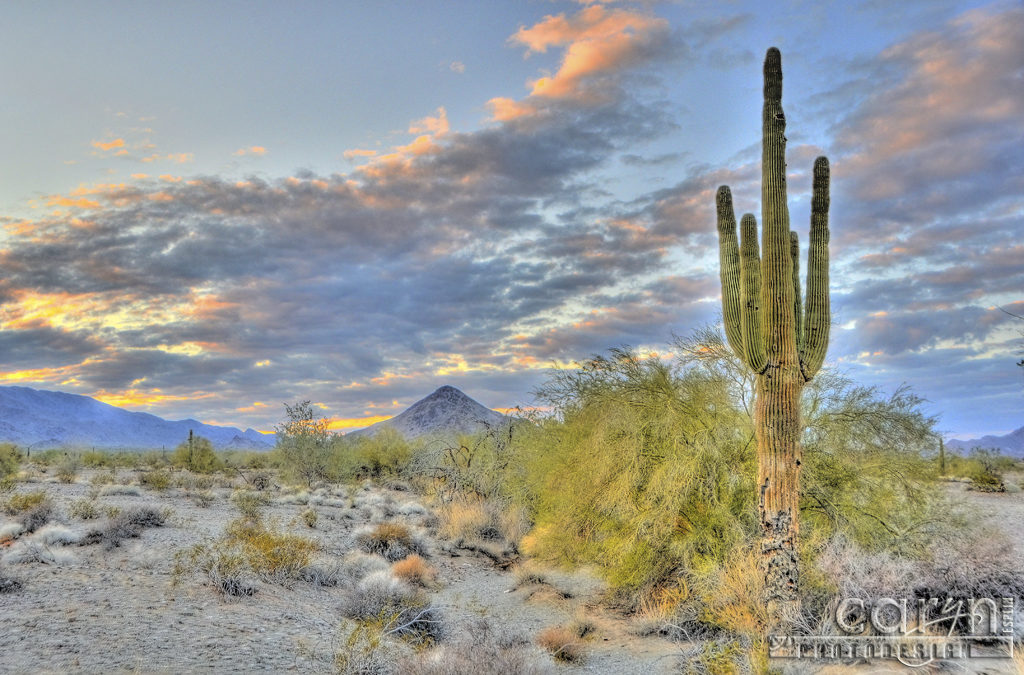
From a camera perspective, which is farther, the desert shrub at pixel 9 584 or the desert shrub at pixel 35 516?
the desert shrub at pixel 35 516

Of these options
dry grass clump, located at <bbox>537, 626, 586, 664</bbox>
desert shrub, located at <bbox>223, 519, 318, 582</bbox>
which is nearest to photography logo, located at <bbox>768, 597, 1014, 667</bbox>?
dry grass clump, located at <bbox>537, 626, 586, 664</bbox>

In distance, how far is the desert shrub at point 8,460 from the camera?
2803cm

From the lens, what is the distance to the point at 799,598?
9320mm

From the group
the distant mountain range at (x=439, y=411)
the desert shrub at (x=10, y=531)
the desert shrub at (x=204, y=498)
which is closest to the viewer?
the desert shrub at (x=10, y=531)

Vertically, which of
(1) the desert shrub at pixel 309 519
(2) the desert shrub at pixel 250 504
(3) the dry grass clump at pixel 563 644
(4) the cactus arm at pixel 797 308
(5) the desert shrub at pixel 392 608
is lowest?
(3) the dry grass clump at pixel 563 644

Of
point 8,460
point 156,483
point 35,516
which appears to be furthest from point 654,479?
point 8,460

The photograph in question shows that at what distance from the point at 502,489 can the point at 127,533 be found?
10286 millimetres

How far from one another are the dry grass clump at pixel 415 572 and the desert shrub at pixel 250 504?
6254 millimetres

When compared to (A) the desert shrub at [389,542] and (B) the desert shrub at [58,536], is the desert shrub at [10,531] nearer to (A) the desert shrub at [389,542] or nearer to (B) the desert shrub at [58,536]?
(B) the desert shrub at [58,536]

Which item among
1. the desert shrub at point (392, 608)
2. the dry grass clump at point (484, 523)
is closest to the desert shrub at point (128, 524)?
the desert shrub at point (392, 608)

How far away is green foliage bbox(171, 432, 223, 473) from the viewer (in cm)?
3903

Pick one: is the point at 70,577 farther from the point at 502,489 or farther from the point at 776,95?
the point at 776,95

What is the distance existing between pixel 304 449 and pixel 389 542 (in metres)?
19.5

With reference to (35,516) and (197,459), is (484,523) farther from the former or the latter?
(197,459)
